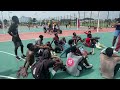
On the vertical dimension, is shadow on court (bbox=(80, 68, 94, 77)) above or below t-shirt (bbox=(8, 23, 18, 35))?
below

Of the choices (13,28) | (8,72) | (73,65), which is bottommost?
(8,72)

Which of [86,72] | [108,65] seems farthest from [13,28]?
[108,65]

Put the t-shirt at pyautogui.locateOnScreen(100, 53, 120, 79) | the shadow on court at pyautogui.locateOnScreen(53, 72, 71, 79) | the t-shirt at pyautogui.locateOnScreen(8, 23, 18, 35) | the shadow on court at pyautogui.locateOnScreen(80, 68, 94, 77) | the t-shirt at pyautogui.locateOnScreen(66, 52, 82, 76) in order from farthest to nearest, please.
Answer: the t-shirt at pyautogui.locateOnScreen(8, 23, 18, 35) → the shadow on court at pyautogui.locateOnScreen(80, 68, 94, 77) → the shadow on court at pyautogui.locateOnScreen(53, 72, 71, 79) → the t-shirt at pyautogui.locateOnScreen(66, 52, 82, 76) → the t-shirt at pyautogui.locateOnScreen(100, 53, 120, 79)

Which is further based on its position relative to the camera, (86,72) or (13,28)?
(13,28)

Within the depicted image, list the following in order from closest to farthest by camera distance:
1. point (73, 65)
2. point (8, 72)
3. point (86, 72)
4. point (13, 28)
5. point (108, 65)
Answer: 1. point (108, 65)
2. point (73, 65)
3. point (86, 72)
4. point (8, 72)
5. point (13, 28)

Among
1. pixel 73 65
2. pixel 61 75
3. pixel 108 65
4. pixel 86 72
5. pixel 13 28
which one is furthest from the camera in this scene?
pixel 13 28

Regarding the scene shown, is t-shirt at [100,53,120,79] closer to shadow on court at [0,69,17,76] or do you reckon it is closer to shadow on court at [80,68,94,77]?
shadow on court at [80,68,94,77]

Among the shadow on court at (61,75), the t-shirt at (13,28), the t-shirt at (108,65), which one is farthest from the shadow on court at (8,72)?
the t-shirt at (108,65)

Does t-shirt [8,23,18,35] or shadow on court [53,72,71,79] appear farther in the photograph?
t-shirt [8,23,18,35]

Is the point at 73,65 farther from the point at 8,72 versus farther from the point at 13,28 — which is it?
the point at 13,28

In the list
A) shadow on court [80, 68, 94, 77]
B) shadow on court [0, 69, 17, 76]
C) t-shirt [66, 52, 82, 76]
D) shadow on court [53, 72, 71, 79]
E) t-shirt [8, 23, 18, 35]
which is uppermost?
t-shirt [8, 23, 18, 35]

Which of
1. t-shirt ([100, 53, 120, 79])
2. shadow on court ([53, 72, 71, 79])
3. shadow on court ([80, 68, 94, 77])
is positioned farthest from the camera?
shadow on court ([80, 68, 94, 77])

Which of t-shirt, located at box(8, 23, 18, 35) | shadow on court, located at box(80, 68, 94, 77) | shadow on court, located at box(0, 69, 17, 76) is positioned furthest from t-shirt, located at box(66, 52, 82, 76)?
t-shirt, located at box(8, 23, 18, 35)
